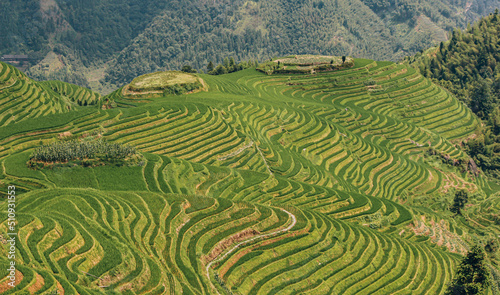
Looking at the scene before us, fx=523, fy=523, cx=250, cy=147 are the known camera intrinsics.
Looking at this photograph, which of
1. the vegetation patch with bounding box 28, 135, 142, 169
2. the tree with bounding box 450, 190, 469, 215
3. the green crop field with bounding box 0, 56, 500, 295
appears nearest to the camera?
the green crop field with bounding box 0, 56, 500, 295

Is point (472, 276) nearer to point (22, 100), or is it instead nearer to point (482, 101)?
point (22, 100)

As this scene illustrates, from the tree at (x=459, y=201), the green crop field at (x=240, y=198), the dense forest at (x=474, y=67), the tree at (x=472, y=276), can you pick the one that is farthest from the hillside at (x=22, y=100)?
the dense forest at (x=474, y=67)

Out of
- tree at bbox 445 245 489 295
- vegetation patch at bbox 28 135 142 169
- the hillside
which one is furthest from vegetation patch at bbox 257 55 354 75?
tree at bbox 445 245 489 295

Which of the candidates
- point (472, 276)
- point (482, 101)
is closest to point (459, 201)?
point (472, 276)

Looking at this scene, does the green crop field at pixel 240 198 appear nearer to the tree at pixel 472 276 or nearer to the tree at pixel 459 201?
the tree at pixel 459 201

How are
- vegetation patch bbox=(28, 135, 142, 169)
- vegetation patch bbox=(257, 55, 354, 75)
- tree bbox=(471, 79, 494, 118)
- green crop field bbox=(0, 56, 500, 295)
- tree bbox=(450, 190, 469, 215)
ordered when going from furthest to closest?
tree bbox=(471, 79, 494, 118)
vegetation patch bbox=(257, 55, 354, 75)
tree bbox=(450, 190, 469, 215)
vegetation patch bbox=(28, 135, 142, 169)
green crop field bbox=(0, 56, 500, 295)

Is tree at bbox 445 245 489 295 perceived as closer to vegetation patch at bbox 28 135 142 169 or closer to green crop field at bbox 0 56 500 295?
green crop field at bbox 0 56 500 295
